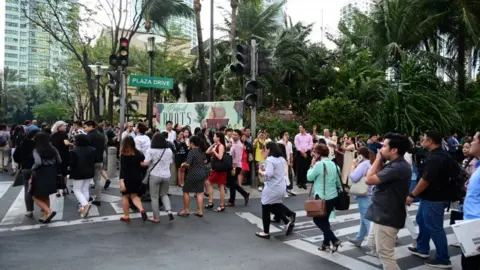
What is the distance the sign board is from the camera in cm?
1540

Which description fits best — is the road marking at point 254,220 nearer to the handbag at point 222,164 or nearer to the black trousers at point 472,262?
the handbag at point 222,164

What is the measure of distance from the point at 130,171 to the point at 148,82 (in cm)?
521

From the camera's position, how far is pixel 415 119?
64.3 feet

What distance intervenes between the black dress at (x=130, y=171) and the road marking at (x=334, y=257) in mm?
2993

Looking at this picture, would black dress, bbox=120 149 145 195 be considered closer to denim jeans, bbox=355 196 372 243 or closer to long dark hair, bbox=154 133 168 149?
long dark hair, bbox=154 133 168 149

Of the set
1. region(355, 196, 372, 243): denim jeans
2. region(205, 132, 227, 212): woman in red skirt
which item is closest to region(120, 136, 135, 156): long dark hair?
region(205, 132, 227, 212): woman in red skirt

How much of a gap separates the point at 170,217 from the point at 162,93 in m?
33.2

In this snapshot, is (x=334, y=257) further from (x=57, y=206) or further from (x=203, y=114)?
(x=203, y=114)

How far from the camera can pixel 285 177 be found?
8031 millimetres

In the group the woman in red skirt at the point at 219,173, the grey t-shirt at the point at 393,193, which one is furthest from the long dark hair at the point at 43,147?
the grey t-shirt at the point at 393,193

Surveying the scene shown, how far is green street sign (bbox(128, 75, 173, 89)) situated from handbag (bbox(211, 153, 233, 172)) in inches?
167

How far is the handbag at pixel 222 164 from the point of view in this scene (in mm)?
9203

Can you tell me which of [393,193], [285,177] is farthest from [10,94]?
[393,193]

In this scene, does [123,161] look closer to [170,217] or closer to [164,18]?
[170,217]
